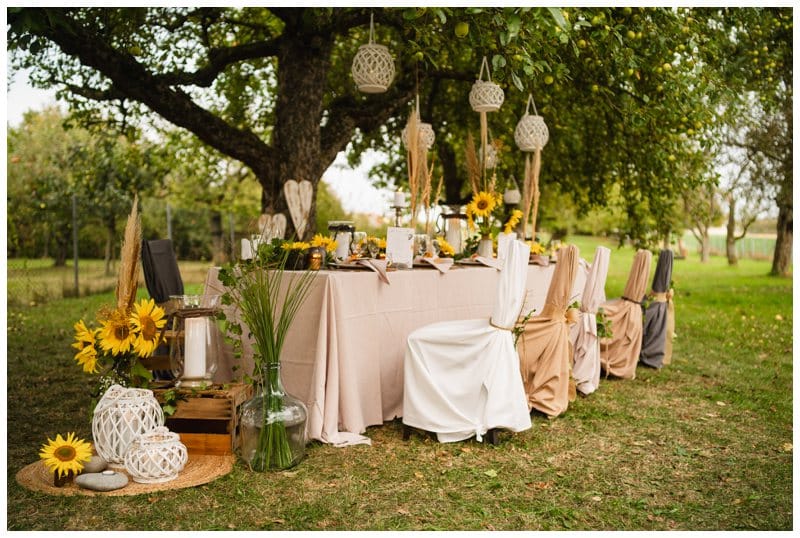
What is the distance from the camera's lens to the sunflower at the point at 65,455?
3.24m

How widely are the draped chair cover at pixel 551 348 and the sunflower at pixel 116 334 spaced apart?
2406 millimetres

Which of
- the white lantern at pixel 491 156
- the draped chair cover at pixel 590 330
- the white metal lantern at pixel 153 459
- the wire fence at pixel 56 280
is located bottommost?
the wire fence at pixel 56 280

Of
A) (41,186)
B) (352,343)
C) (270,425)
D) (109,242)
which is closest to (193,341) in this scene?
(270,425)

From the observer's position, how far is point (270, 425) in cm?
356

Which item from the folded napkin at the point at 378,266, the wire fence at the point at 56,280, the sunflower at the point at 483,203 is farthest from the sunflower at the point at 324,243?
the wire fence at the point at 56,280

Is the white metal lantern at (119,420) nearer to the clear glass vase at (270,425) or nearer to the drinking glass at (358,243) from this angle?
the clear glass vase at (270,425)

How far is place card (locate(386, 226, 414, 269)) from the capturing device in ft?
14.9

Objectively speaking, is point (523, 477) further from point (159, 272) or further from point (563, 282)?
point (159, 272)

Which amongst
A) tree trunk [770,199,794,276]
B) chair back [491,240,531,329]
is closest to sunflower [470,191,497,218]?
chair back [491,240,531,329]

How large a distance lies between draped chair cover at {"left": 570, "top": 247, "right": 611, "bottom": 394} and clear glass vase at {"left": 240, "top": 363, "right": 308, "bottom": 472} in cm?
258

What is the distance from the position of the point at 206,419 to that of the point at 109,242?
11121 mm

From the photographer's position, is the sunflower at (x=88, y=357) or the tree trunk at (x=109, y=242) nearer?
the sunflower at (x=88, y=357)

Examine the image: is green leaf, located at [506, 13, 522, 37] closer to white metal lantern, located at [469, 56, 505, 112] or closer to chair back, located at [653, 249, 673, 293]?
white metal lantern, located at [469, 56, 505, 112]
